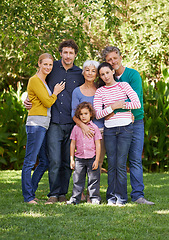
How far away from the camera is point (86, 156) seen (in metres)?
4.82

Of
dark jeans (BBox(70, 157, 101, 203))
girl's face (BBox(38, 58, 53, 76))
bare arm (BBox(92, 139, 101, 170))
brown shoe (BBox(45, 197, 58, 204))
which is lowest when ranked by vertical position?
brown shoe (BBox(45, 197, 58, 204))

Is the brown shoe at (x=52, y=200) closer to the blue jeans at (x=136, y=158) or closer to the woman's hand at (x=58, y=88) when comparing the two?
the blue jeans at (x=136, y=158)

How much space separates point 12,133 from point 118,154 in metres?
5.05

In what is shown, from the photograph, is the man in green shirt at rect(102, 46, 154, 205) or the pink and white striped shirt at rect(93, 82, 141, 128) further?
the man in green shirt at rect(102, 46, 154, 205)

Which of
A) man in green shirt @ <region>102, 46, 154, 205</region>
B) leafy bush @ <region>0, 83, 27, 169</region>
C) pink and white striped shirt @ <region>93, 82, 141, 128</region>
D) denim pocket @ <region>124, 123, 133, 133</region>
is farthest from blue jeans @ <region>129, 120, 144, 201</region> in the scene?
leafy bush @ <region>0, 83, 27, 169</region>

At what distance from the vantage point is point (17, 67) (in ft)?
43.3

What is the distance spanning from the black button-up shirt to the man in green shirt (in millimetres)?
508

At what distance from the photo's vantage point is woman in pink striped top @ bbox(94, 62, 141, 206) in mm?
4766

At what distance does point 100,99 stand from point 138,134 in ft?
2.50

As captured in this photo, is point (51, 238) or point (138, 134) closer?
point (51, 238)

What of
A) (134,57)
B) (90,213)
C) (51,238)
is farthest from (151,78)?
(51,238)

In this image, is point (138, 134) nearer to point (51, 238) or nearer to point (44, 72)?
point (44, 72)

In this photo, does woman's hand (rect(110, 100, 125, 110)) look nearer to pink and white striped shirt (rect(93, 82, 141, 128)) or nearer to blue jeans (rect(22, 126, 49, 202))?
pink and white striped shirt (rect(93, 82, 141, 128))

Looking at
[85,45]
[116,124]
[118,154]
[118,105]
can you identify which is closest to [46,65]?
[118,105]
